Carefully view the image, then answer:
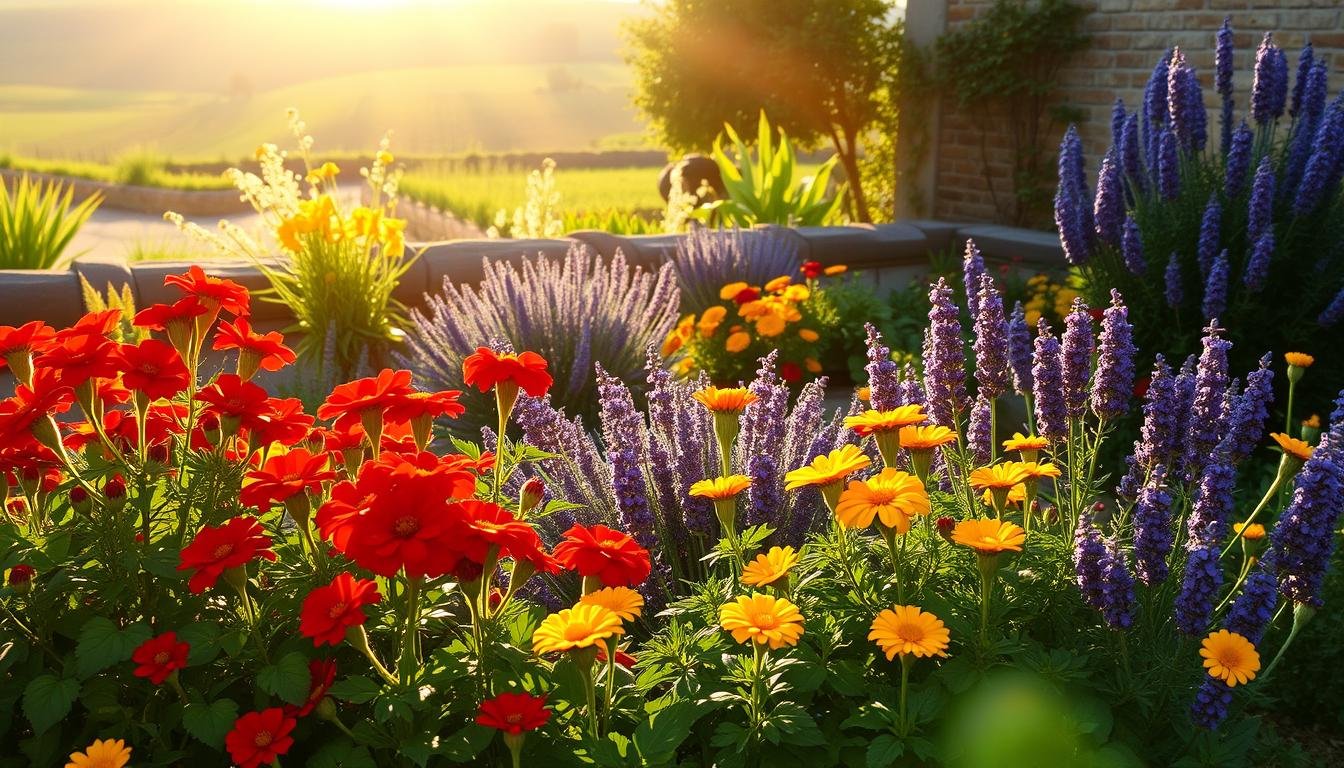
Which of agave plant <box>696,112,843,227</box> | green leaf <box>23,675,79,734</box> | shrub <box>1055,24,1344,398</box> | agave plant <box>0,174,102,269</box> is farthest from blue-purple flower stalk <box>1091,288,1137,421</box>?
agave plant <box>696,112,843,227</box>

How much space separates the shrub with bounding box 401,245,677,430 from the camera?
12.4ft

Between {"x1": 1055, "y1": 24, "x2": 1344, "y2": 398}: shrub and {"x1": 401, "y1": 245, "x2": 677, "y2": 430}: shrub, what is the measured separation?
1726mm

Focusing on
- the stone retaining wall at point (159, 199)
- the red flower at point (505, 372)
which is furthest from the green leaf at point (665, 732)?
the stone retaining wall at point (159, 199)

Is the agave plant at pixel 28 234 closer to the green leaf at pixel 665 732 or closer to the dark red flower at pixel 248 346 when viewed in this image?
the dark red flower at pixel 248 346

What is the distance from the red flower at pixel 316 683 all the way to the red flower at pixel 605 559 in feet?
1.01

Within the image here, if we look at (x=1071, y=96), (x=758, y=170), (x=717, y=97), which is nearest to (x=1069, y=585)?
(x=758, y=170)

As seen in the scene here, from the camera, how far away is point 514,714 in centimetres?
116

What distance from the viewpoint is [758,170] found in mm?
7516

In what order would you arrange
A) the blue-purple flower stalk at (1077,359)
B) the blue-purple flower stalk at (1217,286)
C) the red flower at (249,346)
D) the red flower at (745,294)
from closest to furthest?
the red flower at (249,346)
the blue-purple flower stalk at (1077,359)
the blue-purple flower stalk at (1217,286)
the red flower at (745,294)

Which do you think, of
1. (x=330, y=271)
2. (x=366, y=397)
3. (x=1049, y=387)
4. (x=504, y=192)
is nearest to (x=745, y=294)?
(x=330, y=271)

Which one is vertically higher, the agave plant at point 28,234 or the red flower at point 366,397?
the red flower at point 366,397

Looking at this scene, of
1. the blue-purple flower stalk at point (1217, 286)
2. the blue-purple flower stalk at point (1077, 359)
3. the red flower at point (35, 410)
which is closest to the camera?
the red flower at point (35, 410)

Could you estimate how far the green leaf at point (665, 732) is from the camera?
4.00ft

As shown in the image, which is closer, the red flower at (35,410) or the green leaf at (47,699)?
the green leaf at (47,699)
